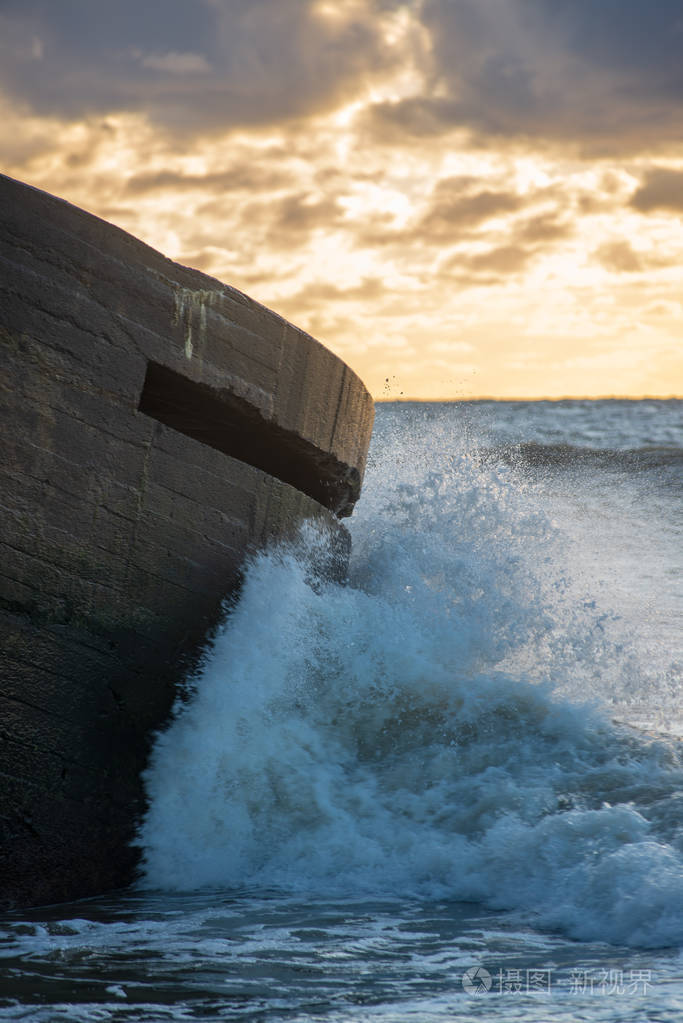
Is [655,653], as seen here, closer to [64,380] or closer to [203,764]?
[203,764]

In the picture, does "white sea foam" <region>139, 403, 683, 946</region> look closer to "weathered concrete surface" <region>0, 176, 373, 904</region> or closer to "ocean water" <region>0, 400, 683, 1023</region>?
"ocean water" <region>0, 400, 683, 1023</region>

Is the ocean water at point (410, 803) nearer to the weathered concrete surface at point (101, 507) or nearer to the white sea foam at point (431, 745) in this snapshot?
the white sea foam at point (431, 745)

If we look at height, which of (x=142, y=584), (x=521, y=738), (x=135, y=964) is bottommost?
(x=135, y=964)

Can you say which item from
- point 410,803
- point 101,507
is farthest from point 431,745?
point 101,507


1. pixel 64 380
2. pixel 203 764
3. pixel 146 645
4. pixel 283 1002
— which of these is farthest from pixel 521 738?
pixel 64 380

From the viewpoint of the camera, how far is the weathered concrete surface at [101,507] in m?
3.39

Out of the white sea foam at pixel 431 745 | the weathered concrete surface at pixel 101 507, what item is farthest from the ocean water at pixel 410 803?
the weathered concrete surface at pixel 101 507

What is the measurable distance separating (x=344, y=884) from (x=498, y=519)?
2480 mm

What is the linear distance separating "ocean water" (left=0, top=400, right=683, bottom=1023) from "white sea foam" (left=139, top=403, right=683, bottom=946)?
10mm

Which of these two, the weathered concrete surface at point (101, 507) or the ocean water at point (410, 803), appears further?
the weathered concrete surface at point (101, 507)

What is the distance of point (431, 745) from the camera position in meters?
4.16

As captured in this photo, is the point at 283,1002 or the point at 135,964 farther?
the point at 135,964

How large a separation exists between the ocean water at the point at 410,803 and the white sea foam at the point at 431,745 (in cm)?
1

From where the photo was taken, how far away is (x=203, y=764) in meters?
3.78
